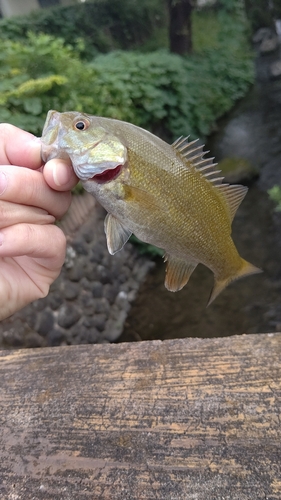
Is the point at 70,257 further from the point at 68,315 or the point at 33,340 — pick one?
the point at 33,340

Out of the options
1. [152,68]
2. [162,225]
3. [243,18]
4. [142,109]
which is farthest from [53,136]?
[243,18]

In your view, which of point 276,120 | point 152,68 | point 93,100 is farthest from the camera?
point 276,120

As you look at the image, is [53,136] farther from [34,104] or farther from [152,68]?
[152,68]

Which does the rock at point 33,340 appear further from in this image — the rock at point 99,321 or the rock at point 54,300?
the rock at point 99,321

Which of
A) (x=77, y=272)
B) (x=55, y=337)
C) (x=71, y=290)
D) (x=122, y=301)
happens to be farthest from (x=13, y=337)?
(x=122, y=301)

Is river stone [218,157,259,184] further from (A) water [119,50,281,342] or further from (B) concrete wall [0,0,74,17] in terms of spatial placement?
(B) concrete wall [0,0,74,17]

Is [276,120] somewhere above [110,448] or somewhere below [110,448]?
below
